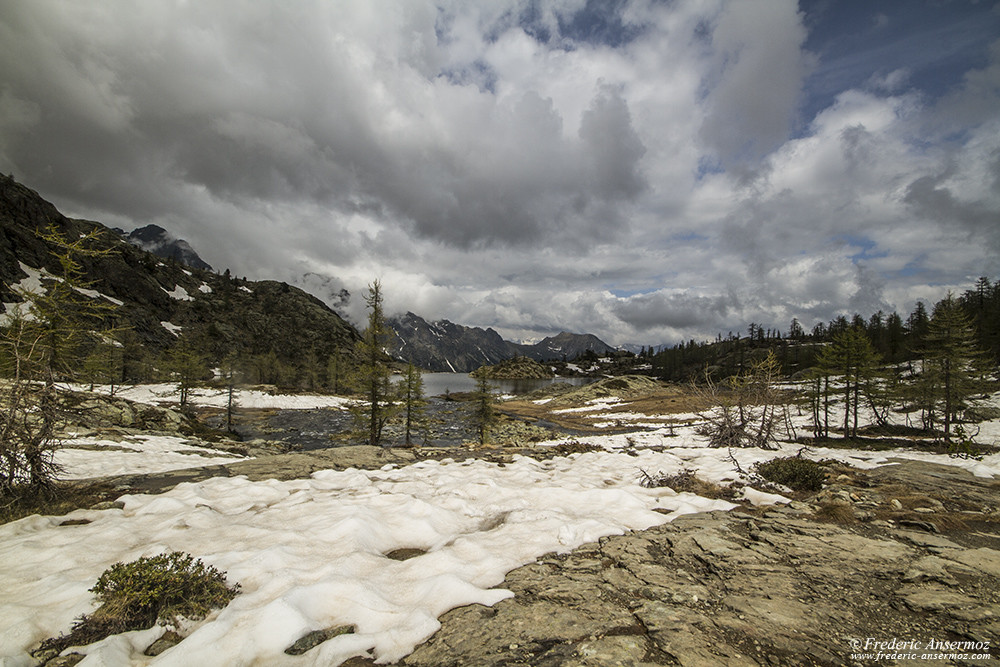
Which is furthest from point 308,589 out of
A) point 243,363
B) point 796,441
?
point 243,363

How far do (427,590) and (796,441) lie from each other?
99.5 ft

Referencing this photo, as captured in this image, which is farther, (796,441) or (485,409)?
(485,409)

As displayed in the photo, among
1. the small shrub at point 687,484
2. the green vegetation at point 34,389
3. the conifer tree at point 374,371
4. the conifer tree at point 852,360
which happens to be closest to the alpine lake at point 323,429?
the conifer tree at point 374,371

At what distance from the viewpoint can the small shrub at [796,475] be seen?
865cm

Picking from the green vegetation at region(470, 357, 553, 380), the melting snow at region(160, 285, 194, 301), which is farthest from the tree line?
the melting snow at region(160, 285, 194, 301)

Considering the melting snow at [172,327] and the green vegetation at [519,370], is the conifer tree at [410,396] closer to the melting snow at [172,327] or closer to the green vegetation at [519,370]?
the melting snow at [172,327]

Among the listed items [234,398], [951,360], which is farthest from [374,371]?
[234,398]

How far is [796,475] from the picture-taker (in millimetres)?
8953

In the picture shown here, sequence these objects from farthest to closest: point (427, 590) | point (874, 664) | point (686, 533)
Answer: point (686, 533)
point (427, 590)
point (874, 664)

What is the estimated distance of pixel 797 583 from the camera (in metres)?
4.20

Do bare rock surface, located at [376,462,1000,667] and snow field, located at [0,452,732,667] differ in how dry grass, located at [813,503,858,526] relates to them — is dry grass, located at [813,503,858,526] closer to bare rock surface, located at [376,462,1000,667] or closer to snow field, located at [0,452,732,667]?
bare rock surface, located at [376,462,1000,667]

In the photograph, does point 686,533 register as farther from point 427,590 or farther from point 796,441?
point 796,441

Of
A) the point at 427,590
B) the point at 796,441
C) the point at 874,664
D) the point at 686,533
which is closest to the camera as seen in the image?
the point at 874,664

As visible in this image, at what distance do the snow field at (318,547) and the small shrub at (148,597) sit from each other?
0.19m
